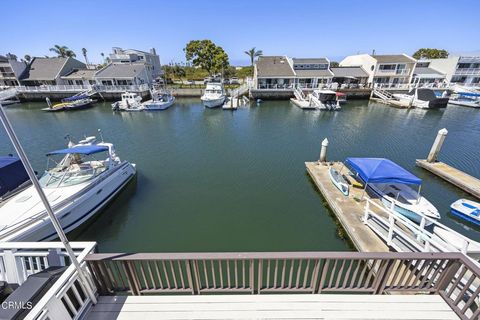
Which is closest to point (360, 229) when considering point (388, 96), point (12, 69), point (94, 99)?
point (388, 96)

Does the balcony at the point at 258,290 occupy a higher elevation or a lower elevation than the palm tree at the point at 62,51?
lower

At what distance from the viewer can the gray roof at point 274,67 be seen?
3672 centimetres

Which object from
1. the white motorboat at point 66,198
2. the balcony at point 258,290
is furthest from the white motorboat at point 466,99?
the white motorboat at point 66,198

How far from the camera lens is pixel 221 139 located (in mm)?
18766

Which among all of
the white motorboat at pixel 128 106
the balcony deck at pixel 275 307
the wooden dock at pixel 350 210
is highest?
the balcony deck at pixel 275 307

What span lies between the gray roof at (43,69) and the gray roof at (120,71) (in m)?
8.93

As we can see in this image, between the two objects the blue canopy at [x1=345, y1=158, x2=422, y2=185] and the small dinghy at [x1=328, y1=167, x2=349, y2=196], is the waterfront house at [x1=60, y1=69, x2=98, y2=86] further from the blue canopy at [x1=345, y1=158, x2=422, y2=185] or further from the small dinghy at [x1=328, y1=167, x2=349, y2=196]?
the blue canopy at [x1=345, y1=158, x2=422, y2=185]

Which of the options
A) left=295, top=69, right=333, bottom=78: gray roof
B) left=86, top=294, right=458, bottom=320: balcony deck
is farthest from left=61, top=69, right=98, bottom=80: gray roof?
left=86, top=294, right=458, bottom=320: balcony deck

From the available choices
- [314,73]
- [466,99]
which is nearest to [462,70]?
[466,99]

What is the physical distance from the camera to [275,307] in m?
3.47

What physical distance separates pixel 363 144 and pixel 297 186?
9.86 m

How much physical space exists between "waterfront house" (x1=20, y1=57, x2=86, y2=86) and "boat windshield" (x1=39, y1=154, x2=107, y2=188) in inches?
1581

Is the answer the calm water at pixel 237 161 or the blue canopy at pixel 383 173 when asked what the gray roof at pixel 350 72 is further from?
the blue canopy at pixel 383 173

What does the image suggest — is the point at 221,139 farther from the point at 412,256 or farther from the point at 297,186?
the point at 412,256
